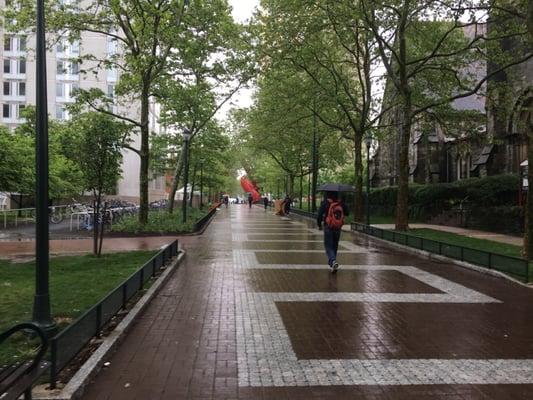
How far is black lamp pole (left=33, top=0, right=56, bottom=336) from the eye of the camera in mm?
5957

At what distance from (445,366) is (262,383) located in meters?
1.95

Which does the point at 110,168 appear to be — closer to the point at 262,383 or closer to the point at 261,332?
the point at 261,332

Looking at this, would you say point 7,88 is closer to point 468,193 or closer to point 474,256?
point 468,193

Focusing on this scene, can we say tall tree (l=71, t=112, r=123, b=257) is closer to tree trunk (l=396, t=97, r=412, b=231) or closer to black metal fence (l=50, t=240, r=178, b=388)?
black metal fence (l=50, t=240, r=178, b=388)

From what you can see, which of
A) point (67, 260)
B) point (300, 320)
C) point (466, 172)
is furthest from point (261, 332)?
point (466, 172)

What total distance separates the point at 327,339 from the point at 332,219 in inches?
203

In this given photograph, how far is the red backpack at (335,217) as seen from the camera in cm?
1134

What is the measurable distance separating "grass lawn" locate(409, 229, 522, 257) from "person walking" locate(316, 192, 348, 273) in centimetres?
589

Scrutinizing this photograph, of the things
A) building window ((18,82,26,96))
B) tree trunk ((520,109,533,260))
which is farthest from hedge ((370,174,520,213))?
building window ((18,82,26,96))

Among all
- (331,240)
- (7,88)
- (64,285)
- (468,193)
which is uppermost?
(7,88)

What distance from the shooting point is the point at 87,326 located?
5.59 meters

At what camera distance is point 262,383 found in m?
4.91

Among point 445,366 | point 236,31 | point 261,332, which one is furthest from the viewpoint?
point 236,31

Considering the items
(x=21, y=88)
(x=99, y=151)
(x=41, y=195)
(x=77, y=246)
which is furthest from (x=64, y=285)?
(x=21, y=88)
